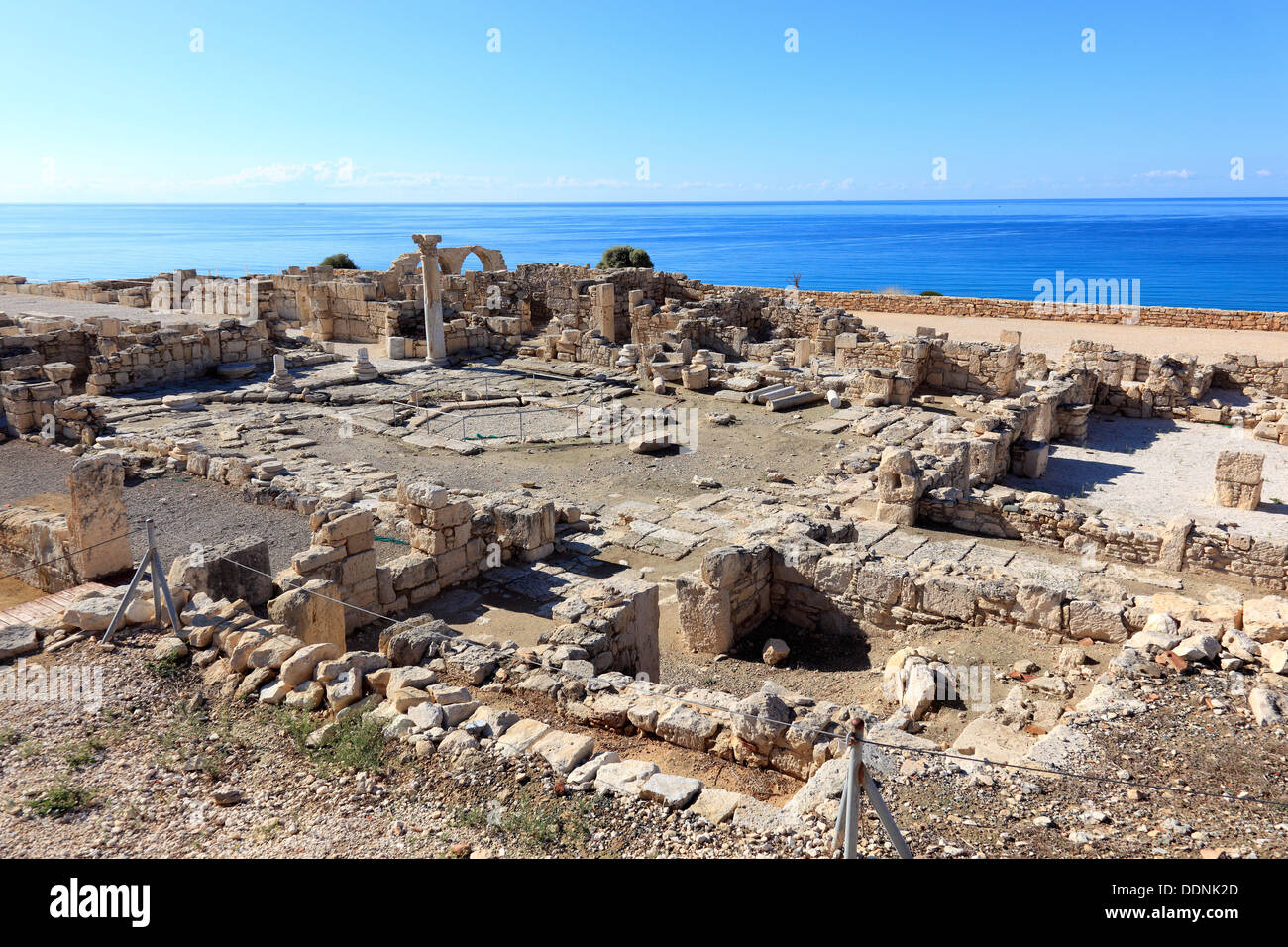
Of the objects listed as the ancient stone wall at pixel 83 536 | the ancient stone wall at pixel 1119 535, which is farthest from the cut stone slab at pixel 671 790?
the ancient stone wall at pixel 1119 535

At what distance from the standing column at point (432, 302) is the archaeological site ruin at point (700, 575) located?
126 cm

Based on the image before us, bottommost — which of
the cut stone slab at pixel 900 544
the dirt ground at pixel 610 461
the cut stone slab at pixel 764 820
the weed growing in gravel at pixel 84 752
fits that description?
the cut stone slab at pixel 900 544

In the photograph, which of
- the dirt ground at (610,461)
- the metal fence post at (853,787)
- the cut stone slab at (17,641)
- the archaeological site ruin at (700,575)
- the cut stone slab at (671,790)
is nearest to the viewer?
the metal fence post at (853,787)

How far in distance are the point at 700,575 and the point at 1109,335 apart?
75.6ft

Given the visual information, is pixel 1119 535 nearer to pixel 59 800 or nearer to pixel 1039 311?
pixel 59 800

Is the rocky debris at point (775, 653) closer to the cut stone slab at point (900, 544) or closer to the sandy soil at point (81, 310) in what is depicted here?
the cut stone slab at point (900, 544)

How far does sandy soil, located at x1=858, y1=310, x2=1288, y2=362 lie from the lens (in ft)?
79.4

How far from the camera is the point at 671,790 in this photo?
16.0ft

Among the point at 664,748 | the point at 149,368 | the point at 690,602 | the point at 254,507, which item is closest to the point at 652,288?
the point at 149,368

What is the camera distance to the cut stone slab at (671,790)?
4805 millimetres

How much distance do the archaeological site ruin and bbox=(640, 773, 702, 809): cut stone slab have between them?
20 mm
